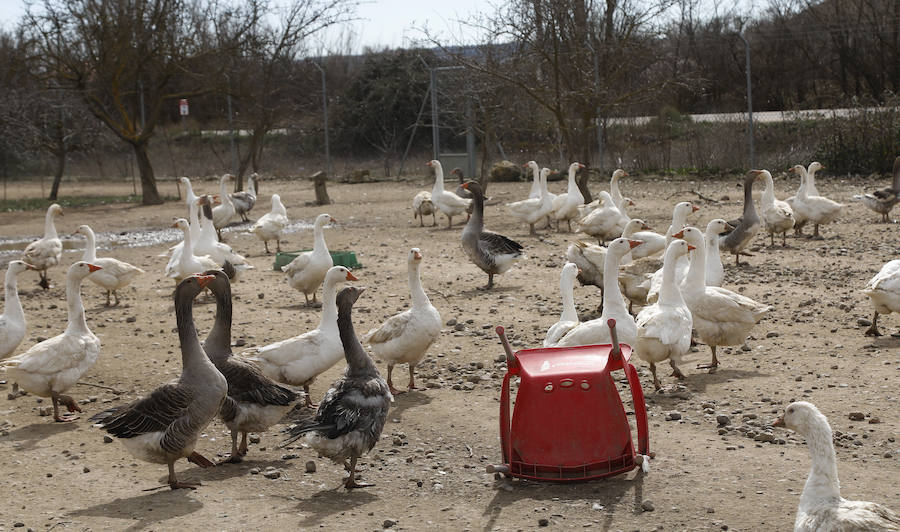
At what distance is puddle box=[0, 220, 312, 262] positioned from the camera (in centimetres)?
1750

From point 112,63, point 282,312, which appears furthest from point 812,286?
point 112,63

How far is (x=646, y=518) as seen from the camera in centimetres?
476

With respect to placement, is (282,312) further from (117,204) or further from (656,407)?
(117,204)

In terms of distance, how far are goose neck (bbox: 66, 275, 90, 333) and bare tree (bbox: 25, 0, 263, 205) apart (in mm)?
16541

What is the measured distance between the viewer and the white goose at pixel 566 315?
285 inches

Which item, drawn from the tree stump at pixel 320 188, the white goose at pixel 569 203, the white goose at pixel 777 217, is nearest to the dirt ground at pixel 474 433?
the white goose at pixel 777 217

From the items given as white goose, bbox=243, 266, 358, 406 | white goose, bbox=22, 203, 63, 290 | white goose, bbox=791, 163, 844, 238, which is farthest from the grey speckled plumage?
white goose, bbox=22, 203, 63, 290

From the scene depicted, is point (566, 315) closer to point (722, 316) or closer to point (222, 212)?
point (722, 316)

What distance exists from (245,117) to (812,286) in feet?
81.6

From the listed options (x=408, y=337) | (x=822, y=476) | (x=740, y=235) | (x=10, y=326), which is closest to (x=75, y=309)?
(x=10, y=326)

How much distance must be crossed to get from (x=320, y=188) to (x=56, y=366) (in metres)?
16.3

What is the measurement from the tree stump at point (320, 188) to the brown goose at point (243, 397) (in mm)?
16895

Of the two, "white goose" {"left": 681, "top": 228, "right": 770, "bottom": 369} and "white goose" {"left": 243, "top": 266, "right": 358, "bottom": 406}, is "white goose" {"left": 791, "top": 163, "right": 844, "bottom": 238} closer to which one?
"white goose" {"left": 681, "top": 228, "right": 770, "bottom": 369}

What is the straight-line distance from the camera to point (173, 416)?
219 inches
